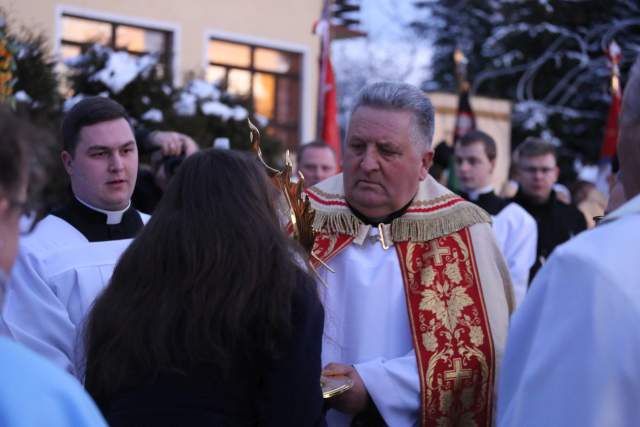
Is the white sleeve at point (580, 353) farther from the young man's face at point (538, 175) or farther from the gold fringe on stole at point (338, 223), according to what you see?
the young man's face at point (538, 175)

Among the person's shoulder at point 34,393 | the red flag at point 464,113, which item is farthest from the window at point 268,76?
the person's shoulder at point 34,393

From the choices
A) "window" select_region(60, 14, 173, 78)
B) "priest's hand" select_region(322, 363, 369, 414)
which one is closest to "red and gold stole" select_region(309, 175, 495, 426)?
"priest's hand" select_region(322, 363, 369, 414)

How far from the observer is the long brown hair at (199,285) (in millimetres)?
2469

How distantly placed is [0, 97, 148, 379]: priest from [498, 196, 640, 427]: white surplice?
1.84m

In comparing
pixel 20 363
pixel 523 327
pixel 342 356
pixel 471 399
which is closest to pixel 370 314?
pixel 342 356

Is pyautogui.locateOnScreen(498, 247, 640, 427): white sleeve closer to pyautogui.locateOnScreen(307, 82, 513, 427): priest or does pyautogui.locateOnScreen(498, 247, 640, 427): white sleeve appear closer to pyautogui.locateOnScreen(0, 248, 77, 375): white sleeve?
pyautogui.locateOnScreen(307, 82, 513, 427): priest

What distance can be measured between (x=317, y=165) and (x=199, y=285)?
175 inches

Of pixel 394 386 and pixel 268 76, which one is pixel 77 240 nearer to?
pixel 394 386

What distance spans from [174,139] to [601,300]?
3.90m

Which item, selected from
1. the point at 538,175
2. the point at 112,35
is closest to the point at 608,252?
the point at 538,175

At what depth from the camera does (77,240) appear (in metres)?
3.87

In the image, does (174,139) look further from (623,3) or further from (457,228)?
(623,3)

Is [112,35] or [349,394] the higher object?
[112,35]

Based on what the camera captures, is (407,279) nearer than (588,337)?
No
